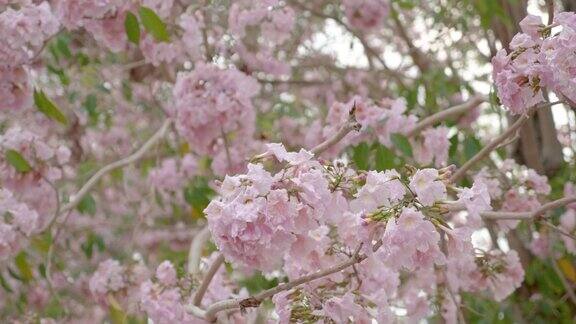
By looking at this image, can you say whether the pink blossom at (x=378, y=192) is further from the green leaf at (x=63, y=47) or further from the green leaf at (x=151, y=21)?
the green leaf at (x=63, y=47)

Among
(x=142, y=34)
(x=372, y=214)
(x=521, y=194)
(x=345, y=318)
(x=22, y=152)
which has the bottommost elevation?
(x=345, y=318)

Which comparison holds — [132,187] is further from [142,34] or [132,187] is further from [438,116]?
[438,116]

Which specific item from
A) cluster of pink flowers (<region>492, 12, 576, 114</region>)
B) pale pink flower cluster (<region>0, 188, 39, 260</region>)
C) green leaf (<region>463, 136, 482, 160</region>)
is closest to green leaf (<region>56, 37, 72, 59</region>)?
pale pink flower cluster (<region>0, 188, 39, 260</region>)

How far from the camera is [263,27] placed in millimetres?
3146

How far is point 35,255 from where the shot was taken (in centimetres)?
372

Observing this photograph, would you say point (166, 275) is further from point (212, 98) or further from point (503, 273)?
point (503, 273)

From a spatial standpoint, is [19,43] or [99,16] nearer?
[19,43]

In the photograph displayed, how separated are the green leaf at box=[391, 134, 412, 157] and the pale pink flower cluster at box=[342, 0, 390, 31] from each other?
132 cm

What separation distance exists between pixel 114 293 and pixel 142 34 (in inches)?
41.6

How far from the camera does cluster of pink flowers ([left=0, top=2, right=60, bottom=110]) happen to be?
7.43 feet

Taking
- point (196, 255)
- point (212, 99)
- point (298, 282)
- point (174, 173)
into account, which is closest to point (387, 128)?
point (212, 99)

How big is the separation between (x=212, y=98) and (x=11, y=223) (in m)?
0.77

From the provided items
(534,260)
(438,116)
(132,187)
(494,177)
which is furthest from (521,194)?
(132,187)

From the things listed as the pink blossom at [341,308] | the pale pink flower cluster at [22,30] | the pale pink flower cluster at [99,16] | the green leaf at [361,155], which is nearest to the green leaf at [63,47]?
the pale pink flower cluster at [99,16]
